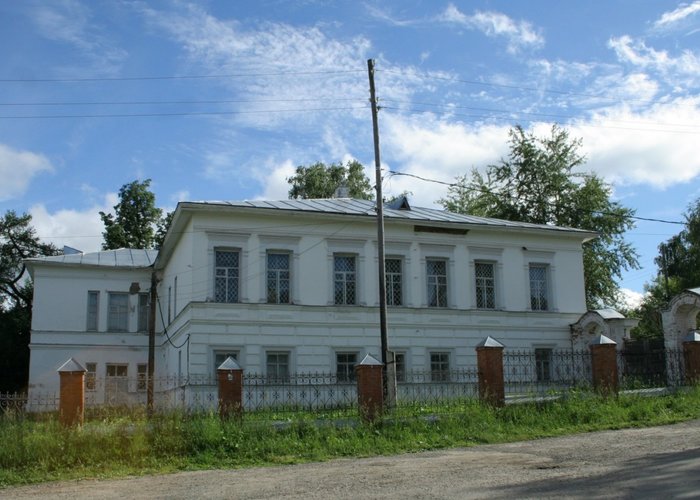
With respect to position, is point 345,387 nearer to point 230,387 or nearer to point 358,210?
point 358,210

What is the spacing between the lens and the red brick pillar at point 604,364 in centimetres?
1508

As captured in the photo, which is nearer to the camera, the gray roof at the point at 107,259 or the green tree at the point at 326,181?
the gray roof at the point at 107,259

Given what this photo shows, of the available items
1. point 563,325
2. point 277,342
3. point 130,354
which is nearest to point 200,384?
point 277,342

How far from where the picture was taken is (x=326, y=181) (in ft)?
144

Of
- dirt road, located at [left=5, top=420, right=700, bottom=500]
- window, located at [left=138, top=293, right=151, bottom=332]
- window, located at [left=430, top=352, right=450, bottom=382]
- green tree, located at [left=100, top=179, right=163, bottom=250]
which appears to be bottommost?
dirt road, located at [left=5, top=420, right=700, bottom=500]

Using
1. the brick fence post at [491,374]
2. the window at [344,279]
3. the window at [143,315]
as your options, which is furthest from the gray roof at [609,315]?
the window at [143,315]

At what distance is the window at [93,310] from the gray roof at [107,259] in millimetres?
1228

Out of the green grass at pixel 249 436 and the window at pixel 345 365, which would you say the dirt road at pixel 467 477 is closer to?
the green grass at pixel 249 436

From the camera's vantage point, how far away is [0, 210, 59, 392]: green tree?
3581 cm

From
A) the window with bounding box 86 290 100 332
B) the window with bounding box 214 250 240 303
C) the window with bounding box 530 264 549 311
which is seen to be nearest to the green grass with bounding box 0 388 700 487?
the window with bounding box 214 250 240 303

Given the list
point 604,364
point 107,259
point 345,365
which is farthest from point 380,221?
point 107,259

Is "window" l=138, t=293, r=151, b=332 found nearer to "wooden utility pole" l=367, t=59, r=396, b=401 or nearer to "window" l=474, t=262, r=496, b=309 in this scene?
"window" l=474, t=262, r=496, b=309

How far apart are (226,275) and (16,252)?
24.4 meters

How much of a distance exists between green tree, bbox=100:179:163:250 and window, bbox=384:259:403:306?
22.4m
